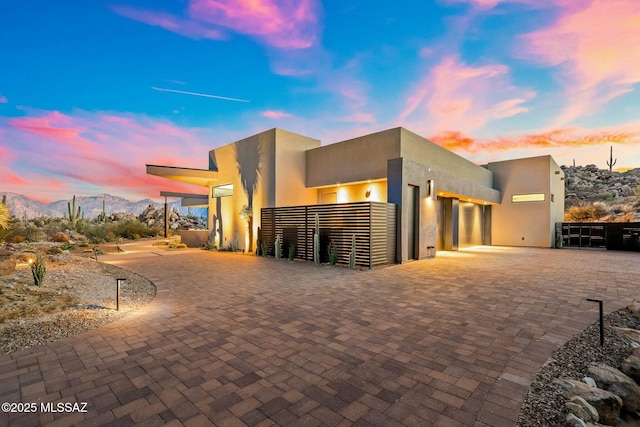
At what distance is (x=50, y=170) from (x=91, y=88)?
32.5 ft

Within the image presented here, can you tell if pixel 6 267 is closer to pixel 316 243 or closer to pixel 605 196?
pixel 316 243

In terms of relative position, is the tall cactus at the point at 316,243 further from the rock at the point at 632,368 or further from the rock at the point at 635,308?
the rock at the point at 632,368

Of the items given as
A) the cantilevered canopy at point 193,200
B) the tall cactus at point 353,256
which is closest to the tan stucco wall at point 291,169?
the tall cactus at point 353,256

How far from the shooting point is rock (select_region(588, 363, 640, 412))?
2381mm

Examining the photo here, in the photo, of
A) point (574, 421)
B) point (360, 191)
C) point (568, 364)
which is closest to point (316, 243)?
point (360, 191)

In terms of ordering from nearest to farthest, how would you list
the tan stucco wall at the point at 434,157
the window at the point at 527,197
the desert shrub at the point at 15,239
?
the tan stucco wall at the point at 434,157, the desert shrub at the point at 15,239, the window at the point at 527,197

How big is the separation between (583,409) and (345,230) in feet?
24.8

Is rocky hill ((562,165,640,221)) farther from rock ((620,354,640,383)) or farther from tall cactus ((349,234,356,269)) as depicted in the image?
rock ((620,354,640,383))

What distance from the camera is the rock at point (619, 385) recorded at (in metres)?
2.38

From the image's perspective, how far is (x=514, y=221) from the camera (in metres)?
18.6

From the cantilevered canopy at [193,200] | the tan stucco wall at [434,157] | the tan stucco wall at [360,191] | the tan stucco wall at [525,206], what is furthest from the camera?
the cantilevered canopy at [193,200]

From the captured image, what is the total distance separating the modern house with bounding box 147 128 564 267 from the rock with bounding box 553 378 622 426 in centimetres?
646

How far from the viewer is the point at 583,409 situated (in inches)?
76.0

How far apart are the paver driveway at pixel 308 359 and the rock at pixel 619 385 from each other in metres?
0.41
